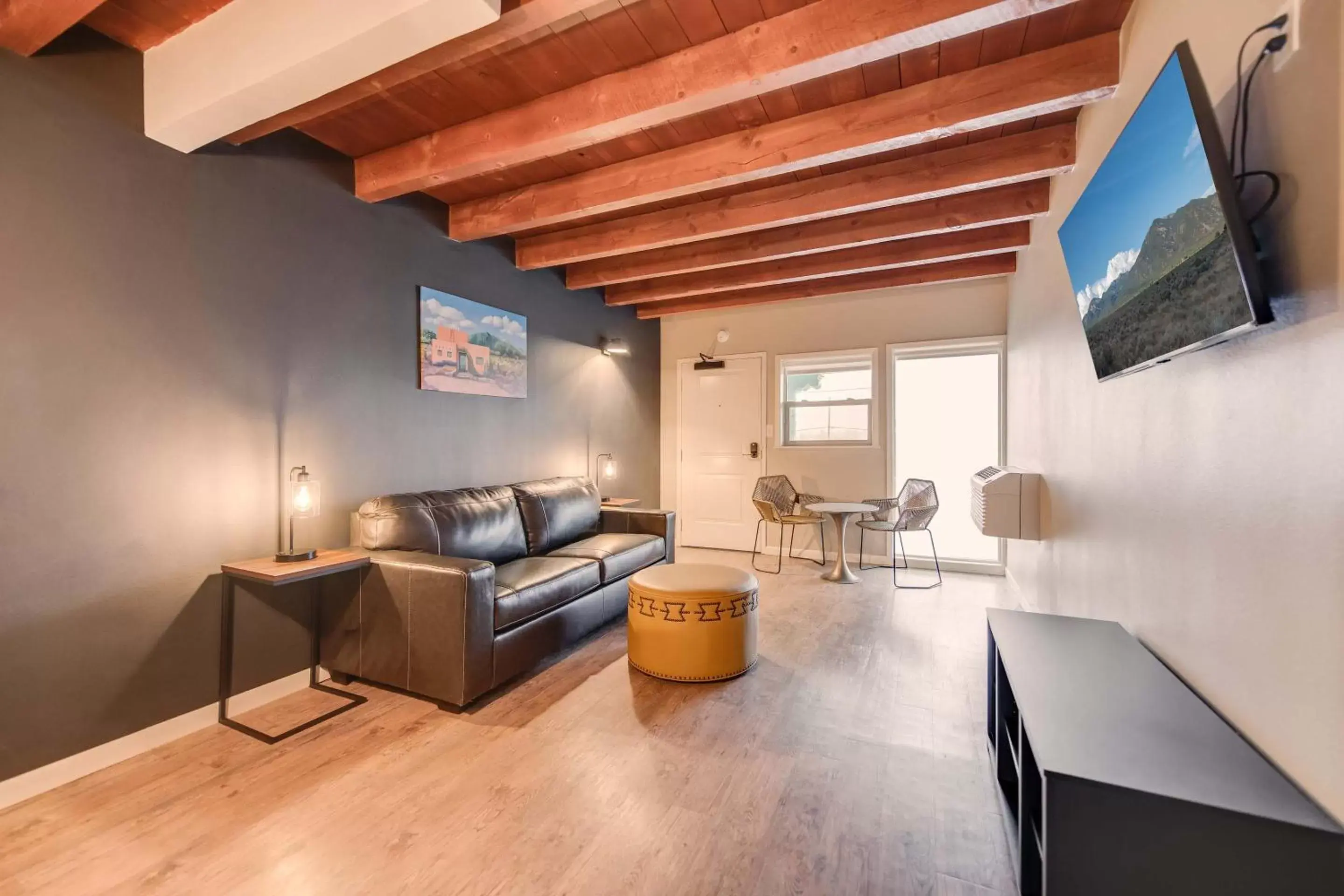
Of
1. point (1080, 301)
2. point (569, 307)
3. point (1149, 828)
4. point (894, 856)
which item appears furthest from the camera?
point (569, 307)

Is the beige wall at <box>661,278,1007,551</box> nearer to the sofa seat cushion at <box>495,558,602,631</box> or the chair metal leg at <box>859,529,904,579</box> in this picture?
the chair metal leg at <box>859,529,904,579</box>

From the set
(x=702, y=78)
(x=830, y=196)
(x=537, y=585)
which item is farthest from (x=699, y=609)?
(x=830, y=196)

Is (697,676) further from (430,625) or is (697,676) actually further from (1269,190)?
(1269,190)

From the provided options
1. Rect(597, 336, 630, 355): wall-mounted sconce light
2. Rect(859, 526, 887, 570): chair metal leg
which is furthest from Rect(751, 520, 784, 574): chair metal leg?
Rect(597, 336, 630, 355): wall-mounted sconce light

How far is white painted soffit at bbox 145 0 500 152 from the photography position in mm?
1627

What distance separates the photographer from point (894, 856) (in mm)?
1562

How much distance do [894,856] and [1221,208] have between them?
1.76 meters

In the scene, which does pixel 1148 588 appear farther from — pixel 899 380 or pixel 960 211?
pixel 899 380

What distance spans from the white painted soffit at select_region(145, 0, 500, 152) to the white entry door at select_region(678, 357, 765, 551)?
430 cm

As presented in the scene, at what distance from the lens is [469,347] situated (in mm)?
3664

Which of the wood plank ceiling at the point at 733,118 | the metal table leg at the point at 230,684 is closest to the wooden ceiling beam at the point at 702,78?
the wood plank ceiling at the point at 733,118

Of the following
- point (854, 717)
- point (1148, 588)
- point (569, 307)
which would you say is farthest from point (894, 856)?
point (569, 307)

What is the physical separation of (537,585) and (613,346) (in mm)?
2713

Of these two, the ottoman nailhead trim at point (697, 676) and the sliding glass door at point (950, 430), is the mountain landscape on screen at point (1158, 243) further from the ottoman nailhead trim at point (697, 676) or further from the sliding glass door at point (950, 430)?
the sliding glass door at point (950, 430)
